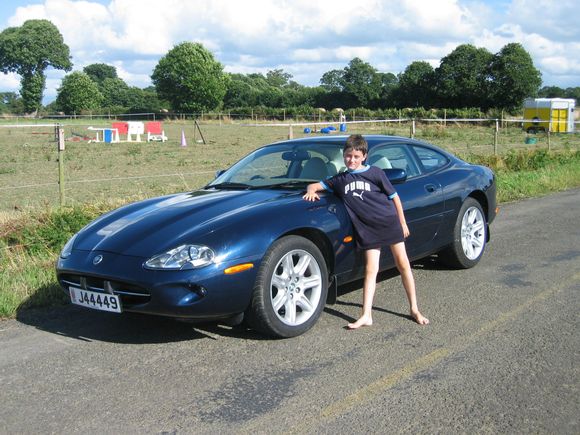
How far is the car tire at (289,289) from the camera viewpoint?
176 inches

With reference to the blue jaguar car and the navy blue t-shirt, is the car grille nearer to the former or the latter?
the blue jaguar car

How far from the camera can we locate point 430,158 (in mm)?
6531

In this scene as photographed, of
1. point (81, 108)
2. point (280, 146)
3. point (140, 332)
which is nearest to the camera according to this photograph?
point (140, 332)

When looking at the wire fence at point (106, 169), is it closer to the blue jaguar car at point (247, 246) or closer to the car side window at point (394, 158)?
the blue jaguar car at point (247, 246)

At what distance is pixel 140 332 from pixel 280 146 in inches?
86.2

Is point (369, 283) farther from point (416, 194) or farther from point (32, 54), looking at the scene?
point (32, 54)

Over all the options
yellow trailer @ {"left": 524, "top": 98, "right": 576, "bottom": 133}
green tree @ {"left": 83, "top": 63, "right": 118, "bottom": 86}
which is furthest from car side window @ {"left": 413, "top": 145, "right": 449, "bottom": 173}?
green tree @ {"left": 83, "top": 63, "right": 118, "bottom": 86}

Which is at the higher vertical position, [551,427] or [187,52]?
[187,52]

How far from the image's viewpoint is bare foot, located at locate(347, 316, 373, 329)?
4.89m

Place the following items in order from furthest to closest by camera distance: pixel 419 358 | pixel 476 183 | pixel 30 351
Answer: pixel 476 183 < pixel 30 351 < pixel 419 358

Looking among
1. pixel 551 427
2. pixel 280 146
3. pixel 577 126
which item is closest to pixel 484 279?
pixel 280 146

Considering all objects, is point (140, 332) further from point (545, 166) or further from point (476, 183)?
point (545, 166)

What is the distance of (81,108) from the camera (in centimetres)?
9919

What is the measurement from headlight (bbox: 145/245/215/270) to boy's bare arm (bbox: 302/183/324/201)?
0.99 meters
